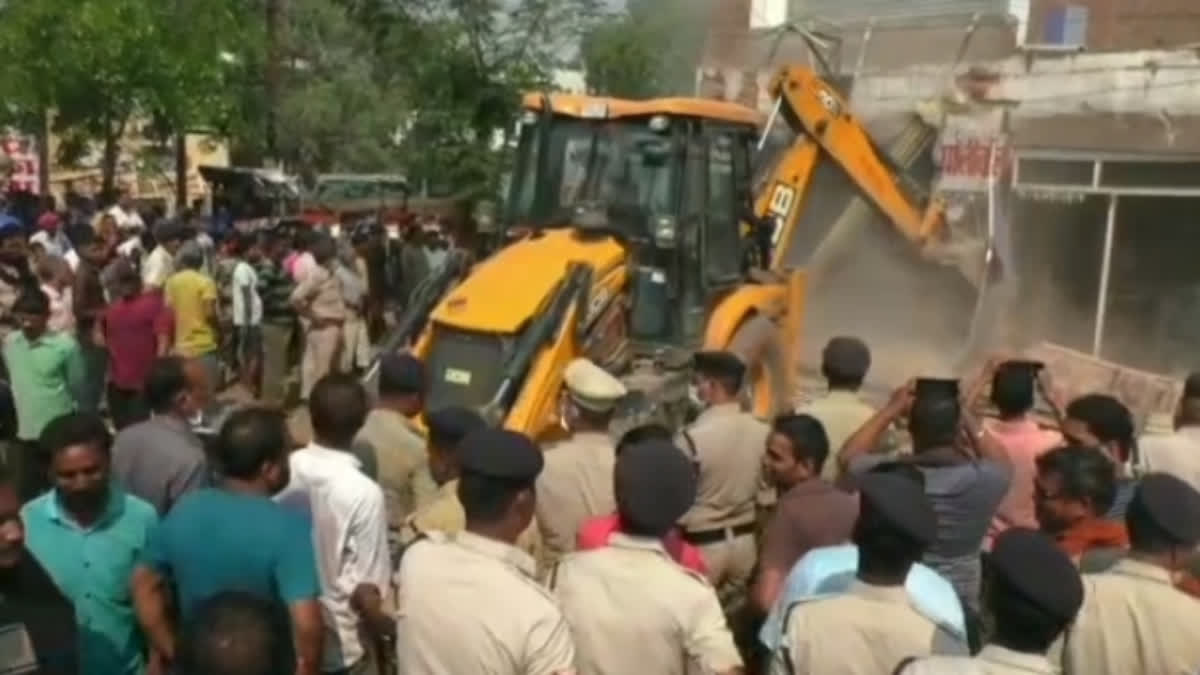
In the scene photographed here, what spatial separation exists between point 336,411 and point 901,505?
215cm

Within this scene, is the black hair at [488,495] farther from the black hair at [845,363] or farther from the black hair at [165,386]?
the black hair at [845,363]

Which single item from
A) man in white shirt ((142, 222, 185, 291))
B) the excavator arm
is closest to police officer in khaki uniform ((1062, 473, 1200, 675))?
the excavator arm

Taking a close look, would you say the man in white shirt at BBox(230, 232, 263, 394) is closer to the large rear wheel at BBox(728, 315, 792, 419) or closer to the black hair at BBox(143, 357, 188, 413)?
the large rear wheel at BBox(728, 315, 792, 419)

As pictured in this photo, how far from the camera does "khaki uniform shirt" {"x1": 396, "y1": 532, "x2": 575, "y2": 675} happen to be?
13.3 ft

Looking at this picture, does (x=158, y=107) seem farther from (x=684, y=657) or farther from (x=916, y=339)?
(x=684, y=657)

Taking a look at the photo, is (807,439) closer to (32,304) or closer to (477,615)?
(477,615)

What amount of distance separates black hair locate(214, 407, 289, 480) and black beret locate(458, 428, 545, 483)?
0.82 meters

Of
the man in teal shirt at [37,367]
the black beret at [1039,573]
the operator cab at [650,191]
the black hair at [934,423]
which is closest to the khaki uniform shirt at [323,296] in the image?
the operator cab at [650,191]

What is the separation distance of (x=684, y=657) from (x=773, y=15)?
21.4 meters

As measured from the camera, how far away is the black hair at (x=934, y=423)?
598 cm

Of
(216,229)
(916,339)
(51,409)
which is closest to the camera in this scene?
(51,409)

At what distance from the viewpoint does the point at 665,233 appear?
11406 millimetres

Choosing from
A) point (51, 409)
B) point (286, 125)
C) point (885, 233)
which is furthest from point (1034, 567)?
point (286, 125)

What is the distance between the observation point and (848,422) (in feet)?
23.2
